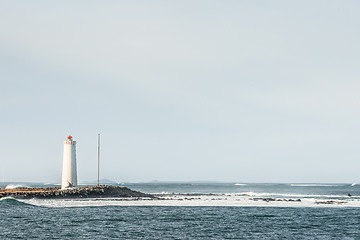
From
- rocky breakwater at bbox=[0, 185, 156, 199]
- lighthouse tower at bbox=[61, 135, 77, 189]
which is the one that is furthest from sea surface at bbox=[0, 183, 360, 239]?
lighthouse tower at bbox=[61, 135, 77, 189]

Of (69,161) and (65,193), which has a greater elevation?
(69,161)

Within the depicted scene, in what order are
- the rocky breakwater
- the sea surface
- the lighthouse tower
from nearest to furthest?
the sea surface, the rocky breakwater, the lighthouse tower

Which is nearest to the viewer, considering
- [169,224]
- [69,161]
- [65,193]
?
[169,224]

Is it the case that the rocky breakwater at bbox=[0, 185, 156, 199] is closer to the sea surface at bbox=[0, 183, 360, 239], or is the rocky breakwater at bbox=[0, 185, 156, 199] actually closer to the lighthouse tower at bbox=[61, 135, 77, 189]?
the lighthouse tower at bbox=[61, 135, 77, 189]

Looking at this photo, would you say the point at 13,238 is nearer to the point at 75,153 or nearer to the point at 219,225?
the point at 219,225

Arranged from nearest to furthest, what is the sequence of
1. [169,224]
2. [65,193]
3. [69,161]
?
[169,224] < [69,161] < [65,193]

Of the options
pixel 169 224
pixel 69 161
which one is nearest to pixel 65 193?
pixel 69 161

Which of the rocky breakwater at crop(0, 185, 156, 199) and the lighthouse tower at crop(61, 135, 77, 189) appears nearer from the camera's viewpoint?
the rocky breakwater at crop(0, 185, 156, 199)

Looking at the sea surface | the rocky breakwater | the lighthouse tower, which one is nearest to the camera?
the sea surface

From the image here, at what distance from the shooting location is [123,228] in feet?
115

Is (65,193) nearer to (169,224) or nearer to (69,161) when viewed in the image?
(69,161)

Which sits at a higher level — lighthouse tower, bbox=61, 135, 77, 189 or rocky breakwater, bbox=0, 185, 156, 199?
lighthouse tower, bbox=61, 135, 77, 189

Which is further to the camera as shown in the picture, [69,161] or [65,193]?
[65,193]

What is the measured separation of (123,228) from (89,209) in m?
16.5
